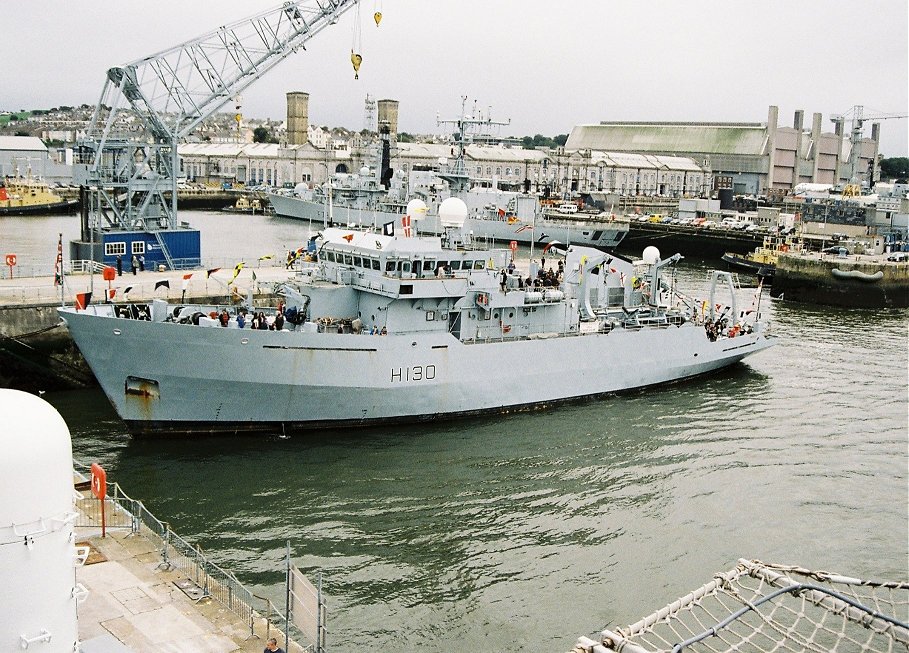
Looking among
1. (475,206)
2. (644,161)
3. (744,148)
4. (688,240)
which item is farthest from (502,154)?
(475,206)

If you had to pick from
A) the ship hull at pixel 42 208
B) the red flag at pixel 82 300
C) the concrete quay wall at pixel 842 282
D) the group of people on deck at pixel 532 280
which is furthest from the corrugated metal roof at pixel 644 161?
the red flag at pixel 82 300

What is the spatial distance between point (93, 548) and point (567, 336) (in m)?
15.2

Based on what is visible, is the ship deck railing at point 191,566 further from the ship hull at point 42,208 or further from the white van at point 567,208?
the white van at point 567,208

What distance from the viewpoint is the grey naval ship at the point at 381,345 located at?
2025cm

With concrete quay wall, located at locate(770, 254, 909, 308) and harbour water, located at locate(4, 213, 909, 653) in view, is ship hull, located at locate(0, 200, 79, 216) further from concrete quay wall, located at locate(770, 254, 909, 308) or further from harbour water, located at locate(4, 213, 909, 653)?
concrete quay wall, located at locate(770, 254, 909, 308)

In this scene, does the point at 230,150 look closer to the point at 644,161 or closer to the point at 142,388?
the point at 644,161

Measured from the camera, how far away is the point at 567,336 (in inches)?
976

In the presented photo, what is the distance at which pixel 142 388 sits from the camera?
20328 millimetres

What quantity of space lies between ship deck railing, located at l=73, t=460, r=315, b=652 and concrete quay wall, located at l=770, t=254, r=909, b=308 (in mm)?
42645

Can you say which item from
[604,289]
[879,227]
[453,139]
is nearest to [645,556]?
[604,289]

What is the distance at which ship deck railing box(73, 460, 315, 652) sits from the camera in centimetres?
1096

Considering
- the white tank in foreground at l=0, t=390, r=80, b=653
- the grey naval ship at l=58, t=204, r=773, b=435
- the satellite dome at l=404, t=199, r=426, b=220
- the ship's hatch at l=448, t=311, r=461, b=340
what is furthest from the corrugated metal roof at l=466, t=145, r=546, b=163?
the white tank in foreground at l=0, t=390, r=80, b=653

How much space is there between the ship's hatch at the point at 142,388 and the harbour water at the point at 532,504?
115cm

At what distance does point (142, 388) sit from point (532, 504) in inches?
378
